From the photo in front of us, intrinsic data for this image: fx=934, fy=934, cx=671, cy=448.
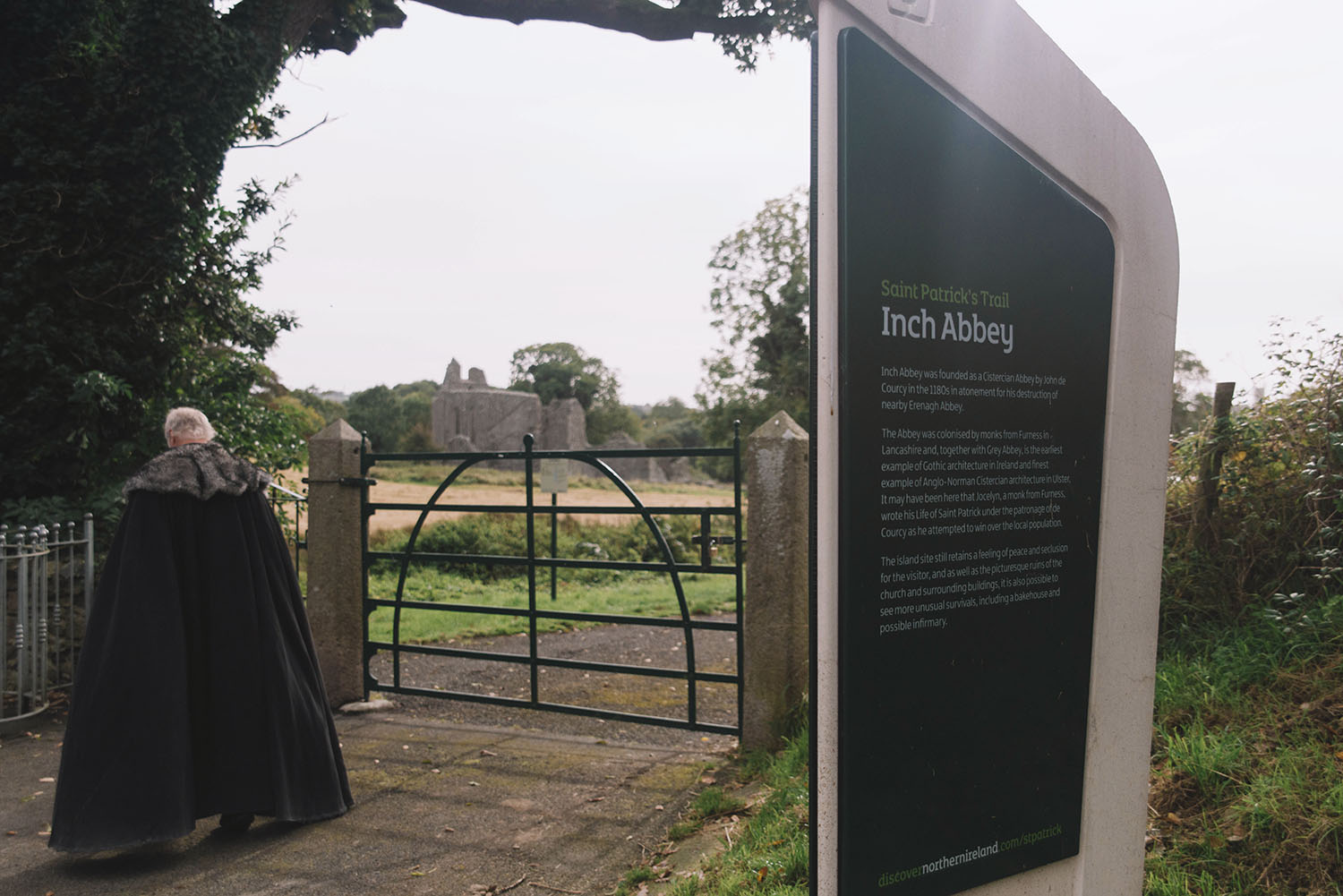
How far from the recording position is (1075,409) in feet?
6.81

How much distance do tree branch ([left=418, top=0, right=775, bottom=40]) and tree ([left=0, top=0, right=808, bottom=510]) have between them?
2.84 metres

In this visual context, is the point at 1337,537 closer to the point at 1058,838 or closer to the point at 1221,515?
the point at 1221,515

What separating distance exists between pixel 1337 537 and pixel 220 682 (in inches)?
198

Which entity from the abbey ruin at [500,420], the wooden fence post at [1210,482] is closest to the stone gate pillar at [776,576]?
the wooden fence post at [1210,482]

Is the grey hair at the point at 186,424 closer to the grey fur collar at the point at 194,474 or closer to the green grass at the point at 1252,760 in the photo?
the grey fur collar at the point at 194,474

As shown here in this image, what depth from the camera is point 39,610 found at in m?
6.45

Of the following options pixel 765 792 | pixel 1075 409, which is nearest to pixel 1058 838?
pixel 1075 409

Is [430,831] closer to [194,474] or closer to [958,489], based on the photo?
[194,474]

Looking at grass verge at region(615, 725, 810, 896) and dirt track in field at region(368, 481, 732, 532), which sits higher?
grass verge at region(615, 725, 810, 896)

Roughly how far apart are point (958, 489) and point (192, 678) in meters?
3.57

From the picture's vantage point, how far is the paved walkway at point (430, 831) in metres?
3.72

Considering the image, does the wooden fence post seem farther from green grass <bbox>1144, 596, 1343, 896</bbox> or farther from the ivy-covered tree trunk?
the ivy-covered tree trunk

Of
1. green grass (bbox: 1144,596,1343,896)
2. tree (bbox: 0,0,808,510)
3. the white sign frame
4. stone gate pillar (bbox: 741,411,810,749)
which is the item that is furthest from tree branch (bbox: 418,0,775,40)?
the white sign frame

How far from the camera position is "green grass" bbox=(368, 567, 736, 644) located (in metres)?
10.1
